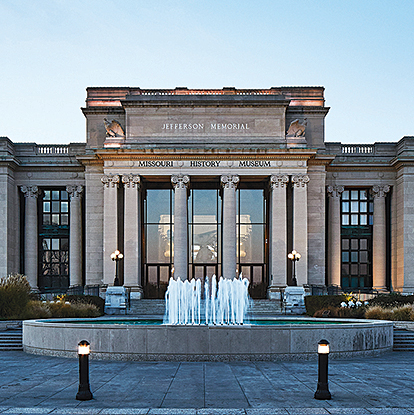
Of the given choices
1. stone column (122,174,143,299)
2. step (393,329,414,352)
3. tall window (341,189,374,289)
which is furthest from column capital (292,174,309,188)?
step (393,329,414,352)

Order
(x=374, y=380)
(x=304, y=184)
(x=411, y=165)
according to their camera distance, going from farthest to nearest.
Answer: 1. (x=411, y=165)
2. (x=304, y=184)
3. (x=374, y=380)

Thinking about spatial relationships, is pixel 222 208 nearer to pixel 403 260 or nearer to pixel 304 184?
pixel 304 184

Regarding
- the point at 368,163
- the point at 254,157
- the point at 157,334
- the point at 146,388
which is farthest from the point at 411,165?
the point at 146,388

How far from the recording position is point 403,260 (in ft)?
144

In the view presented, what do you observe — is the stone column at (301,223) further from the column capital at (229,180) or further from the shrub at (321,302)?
the shrub at (321,302)

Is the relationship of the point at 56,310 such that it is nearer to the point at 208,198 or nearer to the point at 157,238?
the point at 157,238

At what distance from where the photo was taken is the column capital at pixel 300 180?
41688mm

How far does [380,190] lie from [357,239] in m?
5.04

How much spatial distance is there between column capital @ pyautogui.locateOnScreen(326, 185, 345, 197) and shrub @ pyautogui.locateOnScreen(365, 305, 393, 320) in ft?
63.7

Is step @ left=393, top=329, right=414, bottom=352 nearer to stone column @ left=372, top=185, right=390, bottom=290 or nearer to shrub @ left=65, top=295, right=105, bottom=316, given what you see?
shrub @ left=65, top=295, right=105, bottom=316

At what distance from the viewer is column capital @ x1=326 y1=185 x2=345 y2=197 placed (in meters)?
46.2

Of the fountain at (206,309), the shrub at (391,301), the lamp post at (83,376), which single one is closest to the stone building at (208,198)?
the fountain at (206,309)

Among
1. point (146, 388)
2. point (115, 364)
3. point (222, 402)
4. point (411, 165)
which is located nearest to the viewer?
point (222, 402)

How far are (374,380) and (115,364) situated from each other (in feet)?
25.2
